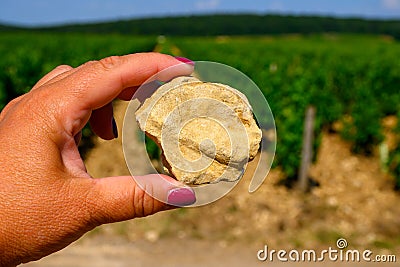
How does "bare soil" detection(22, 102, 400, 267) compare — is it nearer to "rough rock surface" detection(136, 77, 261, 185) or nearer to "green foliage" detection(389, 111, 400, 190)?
"green foliage" detection(389, 111, 400, 190)

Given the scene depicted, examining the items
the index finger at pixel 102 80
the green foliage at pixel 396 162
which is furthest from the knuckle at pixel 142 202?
the green foliage at pixel 396 162

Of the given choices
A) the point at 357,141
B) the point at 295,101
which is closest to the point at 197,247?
the point at 295,101

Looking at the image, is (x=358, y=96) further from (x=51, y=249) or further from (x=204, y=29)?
(x=204, y=29)

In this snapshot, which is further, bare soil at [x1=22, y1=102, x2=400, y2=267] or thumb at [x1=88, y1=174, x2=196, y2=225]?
bare soil at [x1=22, y1=102, x2=400, y2=267]

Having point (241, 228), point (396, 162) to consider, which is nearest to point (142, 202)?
point (241, 228)

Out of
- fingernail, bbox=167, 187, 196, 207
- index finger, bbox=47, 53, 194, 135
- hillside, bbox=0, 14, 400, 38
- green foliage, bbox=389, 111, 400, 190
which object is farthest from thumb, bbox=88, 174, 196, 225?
hillside, bbox=0, 14, 400, 38

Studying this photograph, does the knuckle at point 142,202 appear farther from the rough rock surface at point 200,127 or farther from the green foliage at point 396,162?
the green foliage at point 396,162
